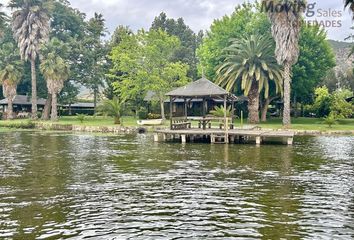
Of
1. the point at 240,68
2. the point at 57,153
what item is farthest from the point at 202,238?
the point at 240,68

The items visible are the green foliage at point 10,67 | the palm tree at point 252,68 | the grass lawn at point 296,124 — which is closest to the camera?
the grass lawn at point 296,124

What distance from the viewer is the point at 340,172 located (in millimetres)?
20359

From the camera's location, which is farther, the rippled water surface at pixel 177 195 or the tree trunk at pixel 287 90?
the tree trunk at pixel 287 90

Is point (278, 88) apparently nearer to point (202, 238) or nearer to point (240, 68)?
point (240, 68)

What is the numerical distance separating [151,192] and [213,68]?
47.1 metres

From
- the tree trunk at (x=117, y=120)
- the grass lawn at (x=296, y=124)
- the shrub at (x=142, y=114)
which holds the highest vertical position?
the shrub at (x=142, y=114)

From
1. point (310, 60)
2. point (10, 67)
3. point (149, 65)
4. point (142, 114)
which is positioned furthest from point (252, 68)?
point (10, 67)

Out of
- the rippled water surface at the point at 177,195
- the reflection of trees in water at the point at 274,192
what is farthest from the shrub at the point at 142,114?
the reflection of trees in water at the point at 274,192

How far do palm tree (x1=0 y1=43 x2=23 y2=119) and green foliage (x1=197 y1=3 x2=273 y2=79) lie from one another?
28.0m

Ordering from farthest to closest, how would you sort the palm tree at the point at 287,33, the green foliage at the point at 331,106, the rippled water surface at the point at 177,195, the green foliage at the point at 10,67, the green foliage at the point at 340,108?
the green foliage at the point at 10,67, the green foliage at the point at 331,106, the green foliage at the point at 340,108, the palm tree at the point at 287,33, the rippled water surface at the point at 177,195

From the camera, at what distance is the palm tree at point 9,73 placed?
62.2 m

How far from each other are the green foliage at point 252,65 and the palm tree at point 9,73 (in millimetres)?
31211

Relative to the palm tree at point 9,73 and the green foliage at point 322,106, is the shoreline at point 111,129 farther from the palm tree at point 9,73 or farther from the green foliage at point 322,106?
the green foliage at point 322,106

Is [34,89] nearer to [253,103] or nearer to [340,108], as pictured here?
[253,103]
